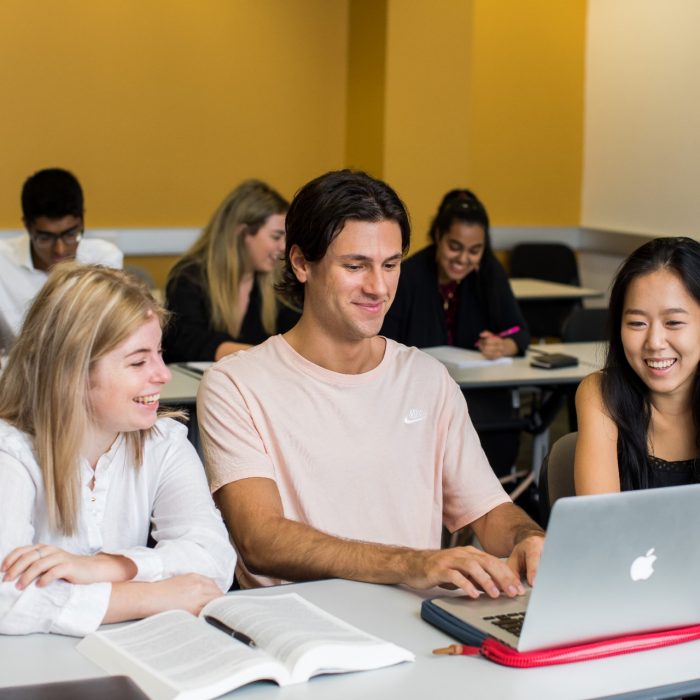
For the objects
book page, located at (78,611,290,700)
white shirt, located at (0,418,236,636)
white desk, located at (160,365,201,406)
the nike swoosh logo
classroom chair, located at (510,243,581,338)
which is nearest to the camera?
Answer: book page, located at (78,611,290,700)

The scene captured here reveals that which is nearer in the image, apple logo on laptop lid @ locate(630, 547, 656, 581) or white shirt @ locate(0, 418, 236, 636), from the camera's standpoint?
apple logo on laptop lid @ locate(630, 547, 656, 581)

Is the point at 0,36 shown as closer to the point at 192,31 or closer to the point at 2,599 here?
the point at 192,31

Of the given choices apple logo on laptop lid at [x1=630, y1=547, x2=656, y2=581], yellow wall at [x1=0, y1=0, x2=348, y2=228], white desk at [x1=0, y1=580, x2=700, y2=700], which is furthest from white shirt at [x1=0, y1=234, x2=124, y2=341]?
apple logo on laptop lid at [x1=630, y1=547, x2=656, y2=581]

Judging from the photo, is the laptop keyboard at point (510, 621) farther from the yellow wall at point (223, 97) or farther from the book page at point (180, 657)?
the yellow wall at point (223, 97)

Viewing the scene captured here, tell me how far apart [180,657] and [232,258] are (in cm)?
285

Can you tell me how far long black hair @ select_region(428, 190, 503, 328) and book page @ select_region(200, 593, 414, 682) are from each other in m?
2.77

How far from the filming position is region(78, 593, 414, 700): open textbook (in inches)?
56.3

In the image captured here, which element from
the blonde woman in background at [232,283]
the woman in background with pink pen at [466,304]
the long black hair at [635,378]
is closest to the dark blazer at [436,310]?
the woman in background with pink pen at [466,304]

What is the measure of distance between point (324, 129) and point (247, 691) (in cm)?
546

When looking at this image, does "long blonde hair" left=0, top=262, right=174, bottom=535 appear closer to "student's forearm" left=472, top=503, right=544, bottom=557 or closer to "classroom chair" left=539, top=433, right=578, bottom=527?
"student's forearm" left=472, top=503, right=544, bottom=557

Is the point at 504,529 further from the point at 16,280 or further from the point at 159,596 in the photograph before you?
the point at 16,280

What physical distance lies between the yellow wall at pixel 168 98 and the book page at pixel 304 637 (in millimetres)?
4642

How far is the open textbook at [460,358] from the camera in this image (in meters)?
4.18

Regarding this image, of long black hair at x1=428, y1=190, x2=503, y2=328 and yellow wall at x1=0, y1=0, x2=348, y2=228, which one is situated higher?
yellow wall at x1=0, y1=0, x2=348, y2=228
